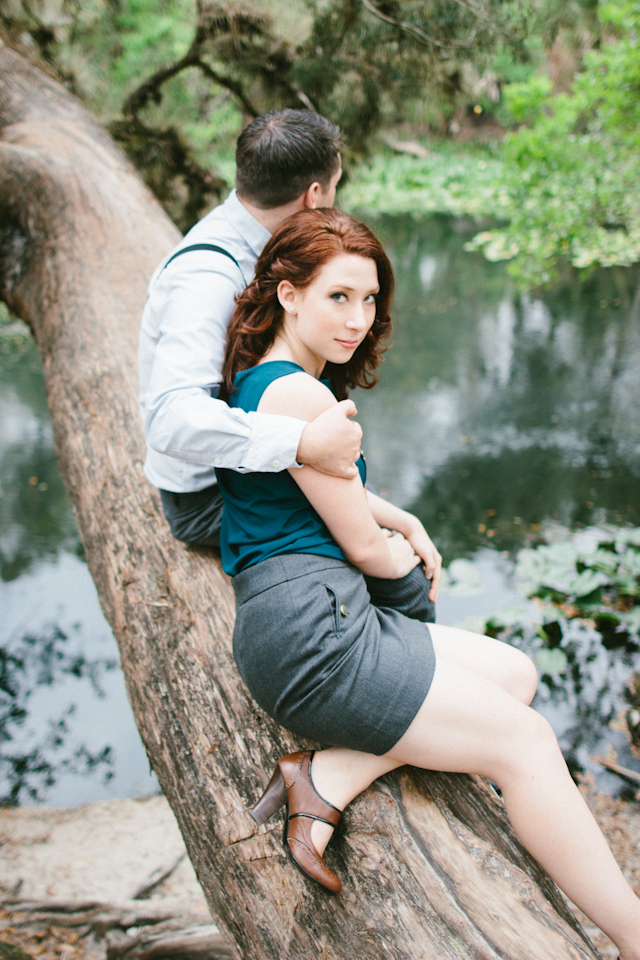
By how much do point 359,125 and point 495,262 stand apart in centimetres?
577

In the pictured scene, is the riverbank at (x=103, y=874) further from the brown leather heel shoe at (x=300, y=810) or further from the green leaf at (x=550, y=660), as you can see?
the brown leather heel shoe at (x=300, y=810)

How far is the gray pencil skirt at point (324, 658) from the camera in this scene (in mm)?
1110

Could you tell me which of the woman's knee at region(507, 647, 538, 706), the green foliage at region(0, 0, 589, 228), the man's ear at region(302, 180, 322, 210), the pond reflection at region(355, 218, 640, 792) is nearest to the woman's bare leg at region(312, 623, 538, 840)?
the woman's knee at region(507, 647, 538, 706)

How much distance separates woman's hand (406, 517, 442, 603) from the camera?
5.26 feet

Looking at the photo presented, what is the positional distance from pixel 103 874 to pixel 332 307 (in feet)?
7.45

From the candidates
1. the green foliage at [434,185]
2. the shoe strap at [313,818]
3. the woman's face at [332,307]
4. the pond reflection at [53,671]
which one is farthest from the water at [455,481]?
the green foliage at [434,185]

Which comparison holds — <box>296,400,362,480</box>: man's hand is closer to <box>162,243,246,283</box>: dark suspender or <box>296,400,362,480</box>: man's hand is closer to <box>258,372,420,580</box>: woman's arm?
<box>258,372,420,580</box>: woman's arm

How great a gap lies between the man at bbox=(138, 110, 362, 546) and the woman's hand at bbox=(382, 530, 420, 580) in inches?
14.5

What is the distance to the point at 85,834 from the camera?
2602mm

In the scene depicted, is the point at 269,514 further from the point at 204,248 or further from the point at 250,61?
the point at 250,61

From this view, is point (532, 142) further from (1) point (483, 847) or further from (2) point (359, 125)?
(1) point (483, 847)

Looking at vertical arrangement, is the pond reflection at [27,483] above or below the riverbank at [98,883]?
above

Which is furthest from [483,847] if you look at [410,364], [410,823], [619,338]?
[619,338]

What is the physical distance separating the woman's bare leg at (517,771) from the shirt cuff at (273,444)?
Result: 476 mm
